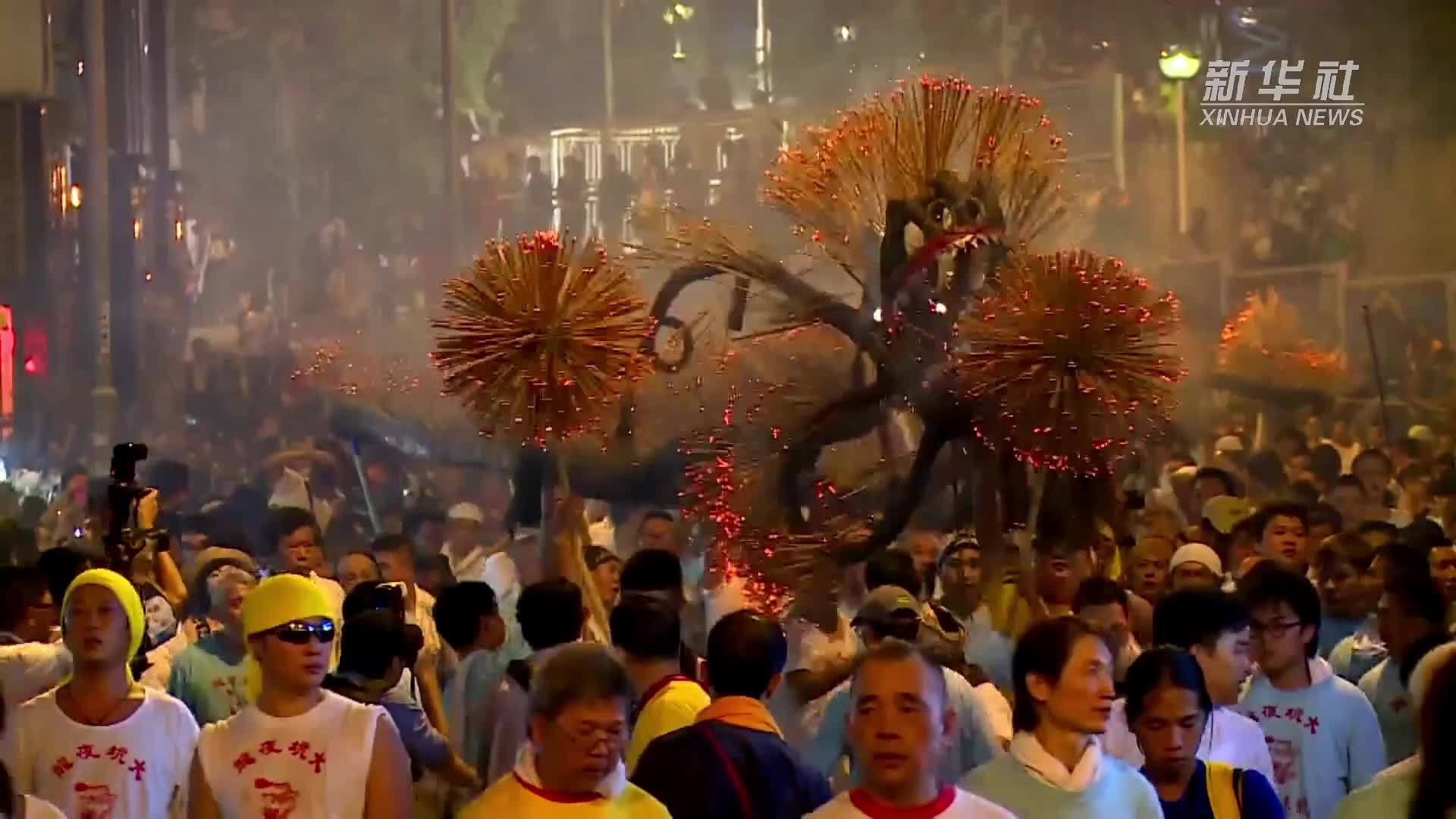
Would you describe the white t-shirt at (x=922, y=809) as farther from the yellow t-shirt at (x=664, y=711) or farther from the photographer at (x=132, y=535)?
the photographer at (x=132, y=535)

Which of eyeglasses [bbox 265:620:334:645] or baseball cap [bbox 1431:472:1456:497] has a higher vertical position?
eyeglasses [bbox 265:620:334:645]

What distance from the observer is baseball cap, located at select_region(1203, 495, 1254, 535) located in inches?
251

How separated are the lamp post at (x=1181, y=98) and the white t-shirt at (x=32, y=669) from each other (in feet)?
19.3

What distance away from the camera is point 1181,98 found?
841 centimetres

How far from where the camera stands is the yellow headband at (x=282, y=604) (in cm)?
278

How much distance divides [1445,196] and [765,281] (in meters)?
5.24

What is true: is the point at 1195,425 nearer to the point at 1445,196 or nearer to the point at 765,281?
the point at 1445,196

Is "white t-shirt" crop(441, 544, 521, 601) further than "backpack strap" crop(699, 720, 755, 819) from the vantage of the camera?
Yes

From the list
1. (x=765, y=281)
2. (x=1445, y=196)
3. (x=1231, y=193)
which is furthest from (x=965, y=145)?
(x=1445, y=196)

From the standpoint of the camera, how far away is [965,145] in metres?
4.24

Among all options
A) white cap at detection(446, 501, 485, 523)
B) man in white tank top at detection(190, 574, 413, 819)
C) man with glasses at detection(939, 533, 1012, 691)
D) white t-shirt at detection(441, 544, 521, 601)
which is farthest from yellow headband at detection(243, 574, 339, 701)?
white cap at detection(446, 501, 485, 523)

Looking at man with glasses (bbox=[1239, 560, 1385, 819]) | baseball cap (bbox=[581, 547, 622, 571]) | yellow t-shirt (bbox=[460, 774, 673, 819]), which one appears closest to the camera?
yellow t-shirt (bbox=[460, 774, 673, 819])

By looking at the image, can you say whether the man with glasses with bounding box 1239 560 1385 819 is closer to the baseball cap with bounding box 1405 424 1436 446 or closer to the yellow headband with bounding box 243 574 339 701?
the yellow headband with bounding box 243 574 339 701

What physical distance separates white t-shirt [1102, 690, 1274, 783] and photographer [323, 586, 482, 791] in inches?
47.5
